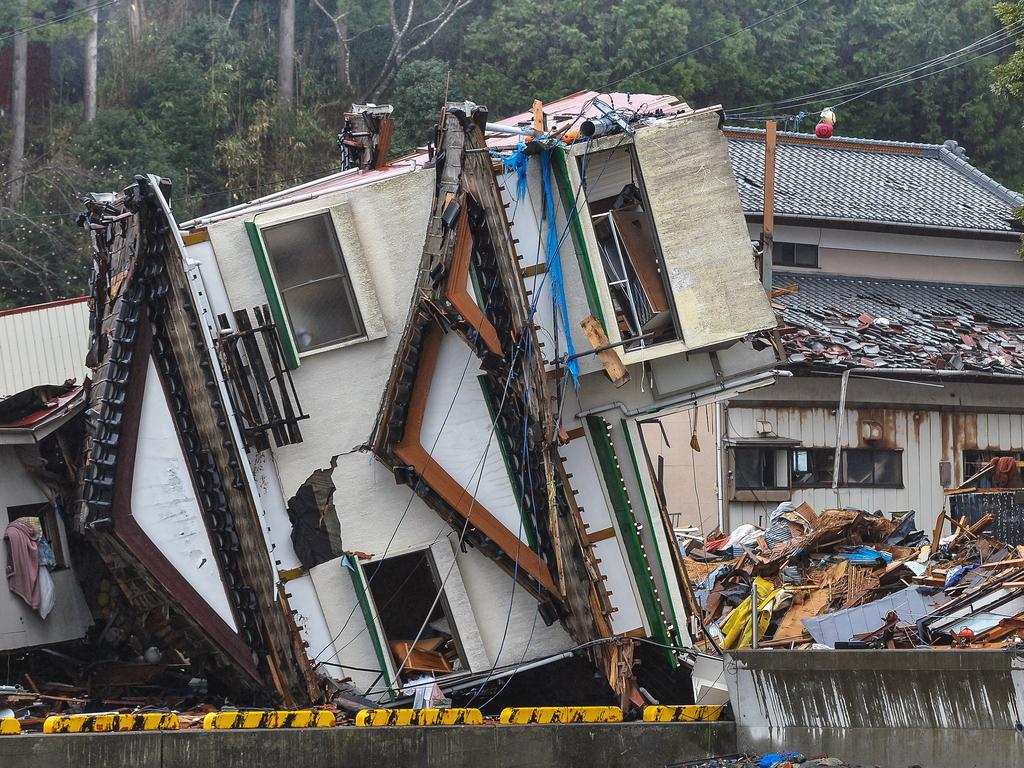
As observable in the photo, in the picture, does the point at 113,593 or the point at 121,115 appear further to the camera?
the point at 121,115

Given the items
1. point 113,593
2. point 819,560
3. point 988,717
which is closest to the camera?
point 988,717

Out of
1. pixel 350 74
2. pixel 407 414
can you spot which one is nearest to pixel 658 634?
pixel 407 414

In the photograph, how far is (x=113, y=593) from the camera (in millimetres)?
14336

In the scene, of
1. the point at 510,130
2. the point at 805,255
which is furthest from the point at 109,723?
the point at 805,255

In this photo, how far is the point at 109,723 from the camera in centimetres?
1034

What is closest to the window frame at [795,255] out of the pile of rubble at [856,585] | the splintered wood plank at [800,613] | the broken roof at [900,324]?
the broken roof at [900,324]

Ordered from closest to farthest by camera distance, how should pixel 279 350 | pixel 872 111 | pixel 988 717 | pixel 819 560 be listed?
pixel 988 717, pixel 279 350, pixel 819 560, pixel 872 111

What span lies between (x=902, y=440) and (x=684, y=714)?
14.3 m

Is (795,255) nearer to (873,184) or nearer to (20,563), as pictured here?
(873,184)

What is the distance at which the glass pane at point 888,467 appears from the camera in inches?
991

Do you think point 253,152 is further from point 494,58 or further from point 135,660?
point 135,660

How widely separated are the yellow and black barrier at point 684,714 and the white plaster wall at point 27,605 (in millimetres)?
6368

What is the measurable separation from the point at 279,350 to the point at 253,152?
29.8 m

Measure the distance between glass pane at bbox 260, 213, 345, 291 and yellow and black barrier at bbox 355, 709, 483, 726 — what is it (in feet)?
15.0
